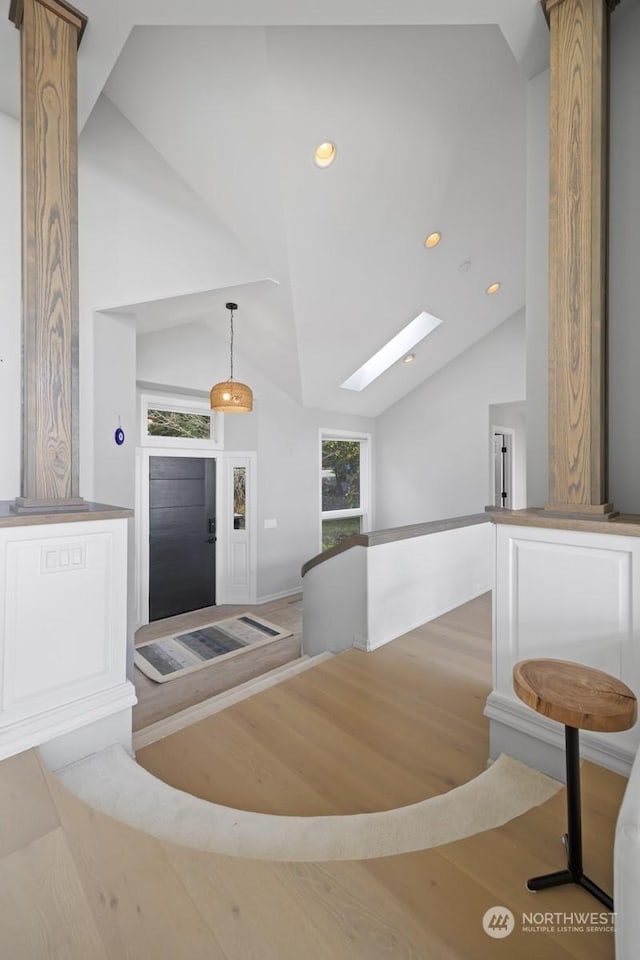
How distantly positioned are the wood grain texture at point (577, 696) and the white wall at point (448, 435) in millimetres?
4899

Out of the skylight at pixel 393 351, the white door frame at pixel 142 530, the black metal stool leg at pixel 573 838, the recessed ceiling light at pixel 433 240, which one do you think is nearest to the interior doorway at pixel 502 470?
the skylight at pixel 393 351

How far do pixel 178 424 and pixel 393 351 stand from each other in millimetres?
2751

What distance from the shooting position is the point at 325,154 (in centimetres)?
283

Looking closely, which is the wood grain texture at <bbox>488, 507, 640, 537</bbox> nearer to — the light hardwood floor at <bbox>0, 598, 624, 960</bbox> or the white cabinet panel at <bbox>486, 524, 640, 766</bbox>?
the white cabinet panel at <bbox>486, 524, 640, 766</bbox>

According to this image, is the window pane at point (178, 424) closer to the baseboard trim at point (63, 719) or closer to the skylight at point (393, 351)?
the skylight at point (393, 351)

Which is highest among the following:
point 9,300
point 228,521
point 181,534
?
point 9,300

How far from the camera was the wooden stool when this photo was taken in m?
0.97

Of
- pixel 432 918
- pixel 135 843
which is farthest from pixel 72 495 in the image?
pixel 432 918

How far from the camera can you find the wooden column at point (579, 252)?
158cm

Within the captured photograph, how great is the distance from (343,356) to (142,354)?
209 cm

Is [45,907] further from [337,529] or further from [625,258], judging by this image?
[337,529]

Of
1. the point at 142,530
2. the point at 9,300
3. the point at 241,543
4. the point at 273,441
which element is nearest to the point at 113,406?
the point at 9,300

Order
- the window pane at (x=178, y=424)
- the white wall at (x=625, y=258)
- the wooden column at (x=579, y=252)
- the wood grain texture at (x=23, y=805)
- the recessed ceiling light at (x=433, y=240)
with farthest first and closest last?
the window pane at (x=178, y=424), the recessed ceiling light at (x=433, y=240), the white wall at (x=625, y=258), the wooden column at (x=579, y=252), the wood grain texture at (x=23, y=805)

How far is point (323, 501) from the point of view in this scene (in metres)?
6.71
